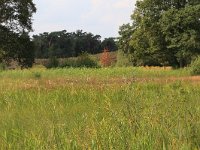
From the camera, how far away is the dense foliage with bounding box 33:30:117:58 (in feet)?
410

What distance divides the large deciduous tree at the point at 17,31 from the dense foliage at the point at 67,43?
227 ft

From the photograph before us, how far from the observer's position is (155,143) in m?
4.18

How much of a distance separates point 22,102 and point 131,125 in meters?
6.91

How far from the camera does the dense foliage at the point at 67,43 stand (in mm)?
124938

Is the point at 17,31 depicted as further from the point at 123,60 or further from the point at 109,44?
the point at 109,44

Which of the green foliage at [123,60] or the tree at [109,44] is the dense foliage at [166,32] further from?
the tree at [109,44]

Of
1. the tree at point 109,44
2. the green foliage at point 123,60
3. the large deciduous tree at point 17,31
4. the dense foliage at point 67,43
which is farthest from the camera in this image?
the tree at point 109,44

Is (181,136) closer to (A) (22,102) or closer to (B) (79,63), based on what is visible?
(A) (22,102)

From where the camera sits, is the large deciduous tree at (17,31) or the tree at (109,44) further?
the tree at (109,44)

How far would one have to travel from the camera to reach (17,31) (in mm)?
50750

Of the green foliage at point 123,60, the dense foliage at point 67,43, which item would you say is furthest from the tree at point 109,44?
the green foliage at point 123,60

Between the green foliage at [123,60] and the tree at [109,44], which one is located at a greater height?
the tree at [109,44]

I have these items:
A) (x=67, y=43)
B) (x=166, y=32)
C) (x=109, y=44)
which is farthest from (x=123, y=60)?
(x=109, y=44)

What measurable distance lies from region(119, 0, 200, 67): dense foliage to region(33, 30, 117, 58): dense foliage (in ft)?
220
